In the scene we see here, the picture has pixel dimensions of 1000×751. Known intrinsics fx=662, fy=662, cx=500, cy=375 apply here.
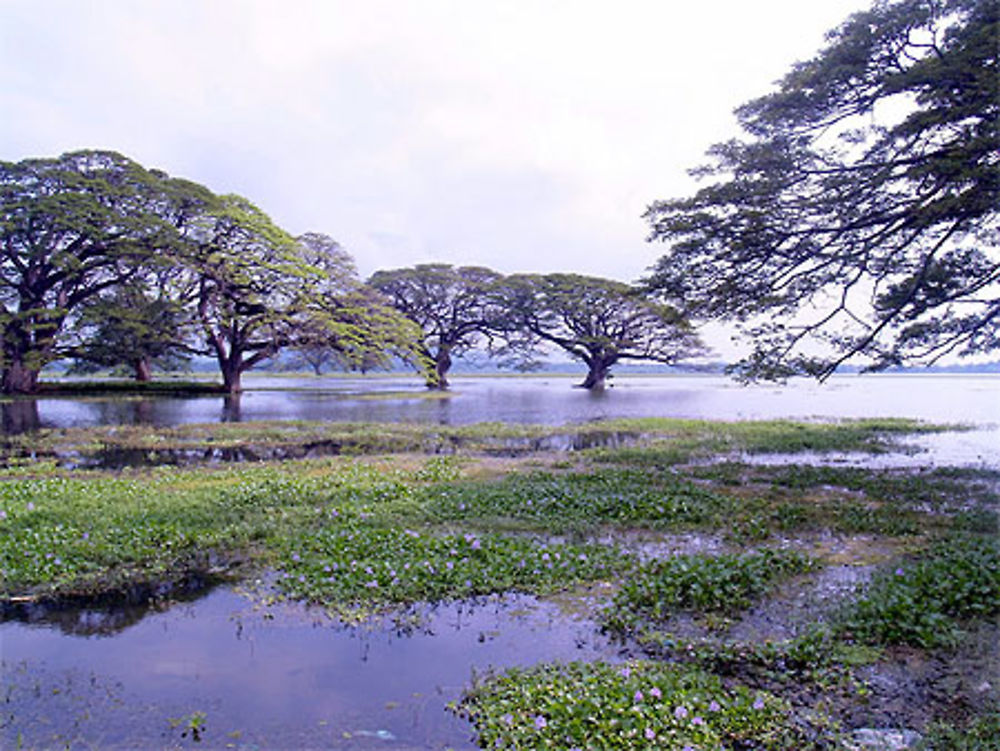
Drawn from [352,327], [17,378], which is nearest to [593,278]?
[352,327]

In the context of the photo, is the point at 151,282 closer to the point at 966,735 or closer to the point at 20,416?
the point at 20,416

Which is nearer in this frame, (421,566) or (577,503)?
(421,566)

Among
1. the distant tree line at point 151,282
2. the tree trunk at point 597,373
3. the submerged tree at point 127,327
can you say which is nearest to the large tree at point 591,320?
the tree trunk at point 597,373

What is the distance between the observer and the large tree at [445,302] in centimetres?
5241

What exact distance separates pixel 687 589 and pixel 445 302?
159 ft

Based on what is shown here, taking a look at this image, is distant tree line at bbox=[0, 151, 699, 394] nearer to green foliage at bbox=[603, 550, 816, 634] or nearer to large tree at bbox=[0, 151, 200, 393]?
large tree at bbox=[0, 151, 200, 393]

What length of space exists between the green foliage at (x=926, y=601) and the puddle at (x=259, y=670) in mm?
1942

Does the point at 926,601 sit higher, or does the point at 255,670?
the point at 926,601

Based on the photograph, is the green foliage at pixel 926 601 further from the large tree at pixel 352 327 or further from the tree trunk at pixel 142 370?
the tree trunk at pixel 142 370

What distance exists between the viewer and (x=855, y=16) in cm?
1239

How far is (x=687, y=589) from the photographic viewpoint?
5.67 meters

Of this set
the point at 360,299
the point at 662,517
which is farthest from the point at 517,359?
the point at 662,517

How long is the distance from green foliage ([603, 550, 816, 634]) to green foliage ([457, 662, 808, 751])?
988 mm

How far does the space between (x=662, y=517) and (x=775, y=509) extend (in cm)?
173
